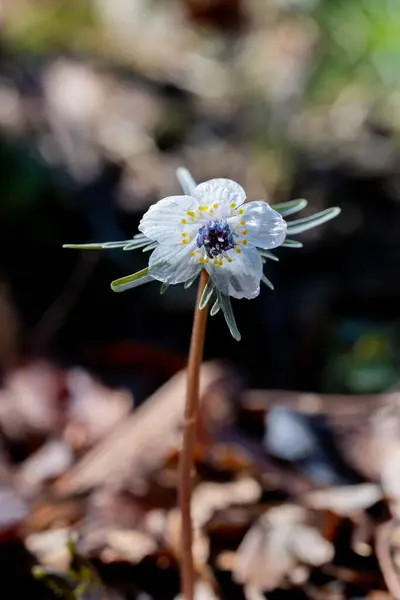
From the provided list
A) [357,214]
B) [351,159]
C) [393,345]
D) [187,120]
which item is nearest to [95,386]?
[393,345]

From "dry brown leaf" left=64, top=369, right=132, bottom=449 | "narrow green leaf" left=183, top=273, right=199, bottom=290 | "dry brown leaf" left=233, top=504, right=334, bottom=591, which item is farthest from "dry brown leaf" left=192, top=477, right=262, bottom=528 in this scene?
"narrow green leaf" left=183, top=273, right=199, bottom=290

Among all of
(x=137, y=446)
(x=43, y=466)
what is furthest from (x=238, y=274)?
(x=43, y=466)

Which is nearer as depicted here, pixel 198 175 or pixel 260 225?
pixel 260 225

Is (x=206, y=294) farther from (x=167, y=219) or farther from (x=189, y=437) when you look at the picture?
(x=189, y=437)

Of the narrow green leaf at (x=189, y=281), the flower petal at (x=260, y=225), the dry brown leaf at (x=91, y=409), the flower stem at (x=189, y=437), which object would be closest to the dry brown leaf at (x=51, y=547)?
the flower stem at (x=189, y=437)

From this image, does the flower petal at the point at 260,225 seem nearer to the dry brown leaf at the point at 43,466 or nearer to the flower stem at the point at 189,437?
the flower stem at the point at 189,437
